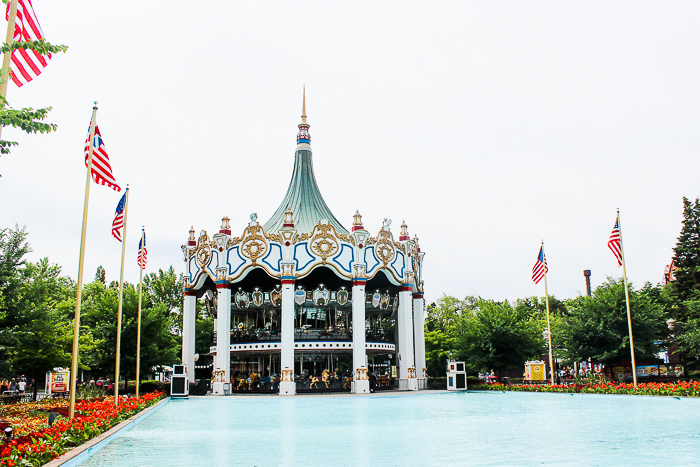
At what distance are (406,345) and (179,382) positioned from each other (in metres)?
16.9

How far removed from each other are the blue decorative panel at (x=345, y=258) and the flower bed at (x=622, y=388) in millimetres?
13757

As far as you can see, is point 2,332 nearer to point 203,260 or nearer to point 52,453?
point 52,453

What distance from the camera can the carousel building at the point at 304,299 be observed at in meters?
44.9

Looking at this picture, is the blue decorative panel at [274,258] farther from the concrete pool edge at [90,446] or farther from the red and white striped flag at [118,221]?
the concrete pool edge at [90,446]

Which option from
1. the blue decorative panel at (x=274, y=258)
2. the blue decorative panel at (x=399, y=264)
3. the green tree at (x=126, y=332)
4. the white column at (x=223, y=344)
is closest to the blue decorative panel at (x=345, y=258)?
the blue decorative panel at (x=399, y=264)

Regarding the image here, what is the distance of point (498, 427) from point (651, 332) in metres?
28.4

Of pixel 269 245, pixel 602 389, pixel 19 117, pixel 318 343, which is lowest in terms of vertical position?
pixel 602 389

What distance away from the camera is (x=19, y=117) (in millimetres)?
12367

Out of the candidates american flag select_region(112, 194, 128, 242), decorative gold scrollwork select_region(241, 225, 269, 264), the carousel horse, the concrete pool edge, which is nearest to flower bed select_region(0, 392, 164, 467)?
the concrete pool edge

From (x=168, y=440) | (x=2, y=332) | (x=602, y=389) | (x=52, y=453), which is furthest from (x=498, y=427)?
(x=602, y=389)

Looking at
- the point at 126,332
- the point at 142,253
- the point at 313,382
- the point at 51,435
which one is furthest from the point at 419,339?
the point at 51,435

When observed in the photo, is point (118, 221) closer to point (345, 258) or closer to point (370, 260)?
point (345, 258)

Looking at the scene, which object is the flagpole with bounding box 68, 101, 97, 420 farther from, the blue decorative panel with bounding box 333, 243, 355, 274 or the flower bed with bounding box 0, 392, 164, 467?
the blue decorative panel with bounding box 333, 243, 355, 274

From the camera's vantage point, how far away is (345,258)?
46188 millimetres
